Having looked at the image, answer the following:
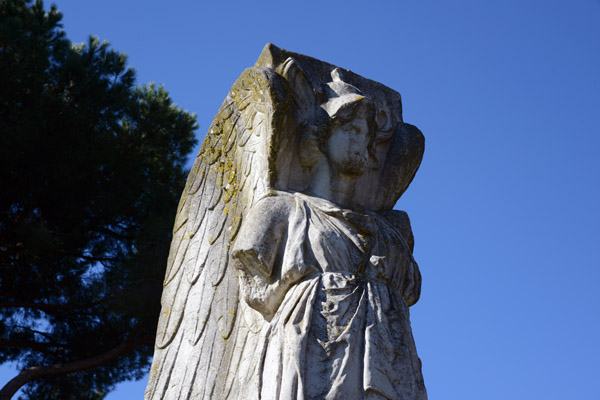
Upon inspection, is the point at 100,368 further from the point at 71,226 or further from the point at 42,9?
the point at 42,9

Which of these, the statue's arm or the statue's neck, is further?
the statue's neck

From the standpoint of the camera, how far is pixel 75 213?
36.4 feet

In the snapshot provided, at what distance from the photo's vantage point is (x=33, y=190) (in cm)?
1075

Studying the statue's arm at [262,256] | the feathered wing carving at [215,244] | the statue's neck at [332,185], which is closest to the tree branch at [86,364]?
the feathered wing carving at [215,244]

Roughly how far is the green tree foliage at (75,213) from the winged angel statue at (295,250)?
220 inches

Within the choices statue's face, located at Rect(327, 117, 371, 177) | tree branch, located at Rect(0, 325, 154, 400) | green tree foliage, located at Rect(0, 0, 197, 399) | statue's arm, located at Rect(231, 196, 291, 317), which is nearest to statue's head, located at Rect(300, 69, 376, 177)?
statue's face, located at Rect(327, 117, 371, 177)

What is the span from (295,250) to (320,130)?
760mm

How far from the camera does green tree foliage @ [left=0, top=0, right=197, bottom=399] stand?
10.6m

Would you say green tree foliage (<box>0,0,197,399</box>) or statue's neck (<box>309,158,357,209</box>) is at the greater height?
green tree foliage (<box>0,0,197,399</box>)

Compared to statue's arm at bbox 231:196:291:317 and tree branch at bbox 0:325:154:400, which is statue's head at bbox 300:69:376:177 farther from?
tree branch at bbox 0:325:154:400

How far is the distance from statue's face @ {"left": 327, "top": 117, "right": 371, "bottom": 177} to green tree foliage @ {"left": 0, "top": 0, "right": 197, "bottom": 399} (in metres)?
6.02

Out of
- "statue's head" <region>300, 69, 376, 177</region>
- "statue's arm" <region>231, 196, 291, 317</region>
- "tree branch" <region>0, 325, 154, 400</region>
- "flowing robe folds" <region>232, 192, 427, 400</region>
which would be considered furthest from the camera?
"tree branch" <region>0, 325, 154, 400</region>

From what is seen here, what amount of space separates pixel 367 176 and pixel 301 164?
41 cm

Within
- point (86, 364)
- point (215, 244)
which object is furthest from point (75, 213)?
point (215, 244)
